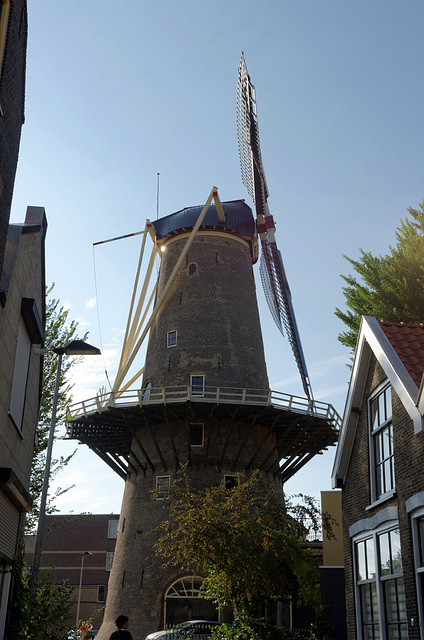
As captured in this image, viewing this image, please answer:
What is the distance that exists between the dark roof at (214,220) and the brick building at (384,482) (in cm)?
1934

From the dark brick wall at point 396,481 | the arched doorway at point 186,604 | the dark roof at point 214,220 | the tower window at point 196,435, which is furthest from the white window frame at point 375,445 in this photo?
the dark roof at point 214,220

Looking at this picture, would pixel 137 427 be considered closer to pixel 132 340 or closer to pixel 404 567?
pixel 132 340

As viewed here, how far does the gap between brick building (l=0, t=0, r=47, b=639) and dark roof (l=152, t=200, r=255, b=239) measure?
710 inches

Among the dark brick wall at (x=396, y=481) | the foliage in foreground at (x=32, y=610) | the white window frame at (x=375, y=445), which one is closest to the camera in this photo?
the dark brick wall at (x=396, y=481)

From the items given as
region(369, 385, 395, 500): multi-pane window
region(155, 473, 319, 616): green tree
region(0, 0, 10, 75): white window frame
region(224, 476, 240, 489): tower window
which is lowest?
region(155, 473, 319, 616): green tree

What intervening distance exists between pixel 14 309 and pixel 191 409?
15.4 m

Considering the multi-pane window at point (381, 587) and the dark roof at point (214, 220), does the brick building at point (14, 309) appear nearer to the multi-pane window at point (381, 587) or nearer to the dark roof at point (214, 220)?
the multi-pane window at point (381, 587)

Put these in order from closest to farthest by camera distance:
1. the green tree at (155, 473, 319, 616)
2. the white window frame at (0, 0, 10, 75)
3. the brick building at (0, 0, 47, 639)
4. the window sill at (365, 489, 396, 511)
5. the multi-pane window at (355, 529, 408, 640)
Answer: the white window frame at (0, 0, 10, 75) < the brick building at (0, 0, 47, 639) < the multi-pane window at (355, 529, 408, 640) < the window sill at (365, 489, 396, 511) < the green tree at (155, 473, 319, 616)

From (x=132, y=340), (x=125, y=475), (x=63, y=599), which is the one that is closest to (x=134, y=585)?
(x=125, y=475)

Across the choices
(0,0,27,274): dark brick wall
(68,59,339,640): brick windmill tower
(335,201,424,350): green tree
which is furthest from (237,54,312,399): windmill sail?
(0,0,27,274): dark brick wall

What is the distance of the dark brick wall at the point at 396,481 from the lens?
929 cm

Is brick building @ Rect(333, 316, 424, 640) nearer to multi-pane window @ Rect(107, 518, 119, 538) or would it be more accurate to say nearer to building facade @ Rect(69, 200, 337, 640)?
building facade @ Rect(69, 200, 337, 640)

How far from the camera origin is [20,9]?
9.59 meters

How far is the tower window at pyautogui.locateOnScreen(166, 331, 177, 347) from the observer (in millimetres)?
28391
